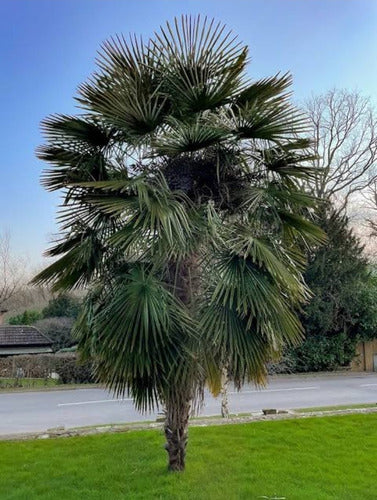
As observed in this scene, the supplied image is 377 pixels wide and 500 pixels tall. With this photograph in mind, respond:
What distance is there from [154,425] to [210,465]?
2.17 metres

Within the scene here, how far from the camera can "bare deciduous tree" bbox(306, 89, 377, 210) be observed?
66.3ft

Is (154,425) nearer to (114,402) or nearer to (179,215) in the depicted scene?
(114,402)

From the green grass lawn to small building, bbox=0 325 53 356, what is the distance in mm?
13498

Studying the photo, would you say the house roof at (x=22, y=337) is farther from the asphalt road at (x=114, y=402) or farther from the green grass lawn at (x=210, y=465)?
the green grass lawn at (x=210, y=465)

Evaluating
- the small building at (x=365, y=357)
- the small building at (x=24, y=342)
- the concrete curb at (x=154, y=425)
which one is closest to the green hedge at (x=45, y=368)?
the small building at (x=24, y=342)

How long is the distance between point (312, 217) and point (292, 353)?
38.4 ft

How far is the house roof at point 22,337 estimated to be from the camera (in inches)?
738

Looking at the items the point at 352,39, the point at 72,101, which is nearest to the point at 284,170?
the point at 72,101

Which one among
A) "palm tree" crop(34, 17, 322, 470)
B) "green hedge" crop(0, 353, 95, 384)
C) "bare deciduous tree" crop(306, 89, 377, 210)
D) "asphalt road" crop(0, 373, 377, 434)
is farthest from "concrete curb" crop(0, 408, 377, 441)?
"bare deciduous tree" crop(306, 89, 377, 210)

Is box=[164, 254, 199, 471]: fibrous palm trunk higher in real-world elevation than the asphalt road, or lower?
higher

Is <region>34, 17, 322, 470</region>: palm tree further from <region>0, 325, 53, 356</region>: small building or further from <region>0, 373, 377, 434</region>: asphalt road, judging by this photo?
<region>0, 325, 53, 356</region>: small building

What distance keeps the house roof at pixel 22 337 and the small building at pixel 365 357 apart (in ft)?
42.3

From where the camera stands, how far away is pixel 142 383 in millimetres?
3889

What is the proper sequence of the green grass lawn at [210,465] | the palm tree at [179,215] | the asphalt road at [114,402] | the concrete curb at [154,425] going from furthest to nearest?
the asphalt road at [114,402] → the concrete curb at [154,425] → the green grass lawn at [210,465] → the palm tree at [179,215]
